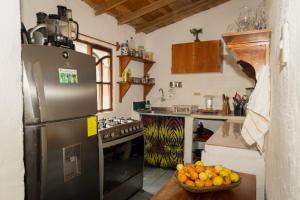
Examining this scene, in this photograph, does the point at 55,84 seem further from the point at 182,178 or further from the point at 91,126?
the point at 182,178

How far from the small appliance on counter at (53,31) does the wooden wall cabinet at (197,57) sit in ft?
8.05

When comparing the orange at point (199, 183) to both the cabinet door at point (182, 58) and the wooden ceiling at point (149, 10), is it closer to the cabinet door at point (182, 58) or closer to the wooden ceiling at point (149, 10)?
the wooden ceiling at point (149, 10)

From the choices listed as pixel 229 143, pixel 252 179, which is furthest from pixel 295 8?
pixel 229 143

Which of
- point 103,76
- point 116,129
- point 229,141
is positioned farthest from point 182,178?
point 103,76

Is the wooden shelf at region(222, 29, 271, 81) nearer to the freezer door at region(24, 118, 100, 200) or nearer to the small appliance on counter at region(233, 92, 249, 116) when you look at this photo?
the freezer door at region(24, 118, 100, 200)

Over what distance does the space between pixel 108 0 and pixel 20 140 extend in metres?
2.34

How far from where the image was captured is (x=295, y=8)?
0.62 m

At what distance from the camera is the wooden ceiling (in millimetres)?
2900

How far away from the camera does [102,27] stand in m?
3.14

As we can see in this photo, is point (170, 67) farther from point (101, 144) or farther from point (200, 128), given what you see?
point (101, 144)

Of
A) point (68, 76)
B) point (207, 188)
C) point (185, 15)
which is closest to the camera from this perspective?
point (207, 188)

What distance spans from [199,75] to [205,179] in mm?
3068

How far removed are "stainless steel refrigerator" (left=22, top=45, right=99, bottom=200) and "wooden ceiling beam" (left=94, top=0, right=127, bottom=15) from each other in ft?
4.26

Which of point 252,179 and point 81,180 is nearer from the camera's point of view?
point 252,179
